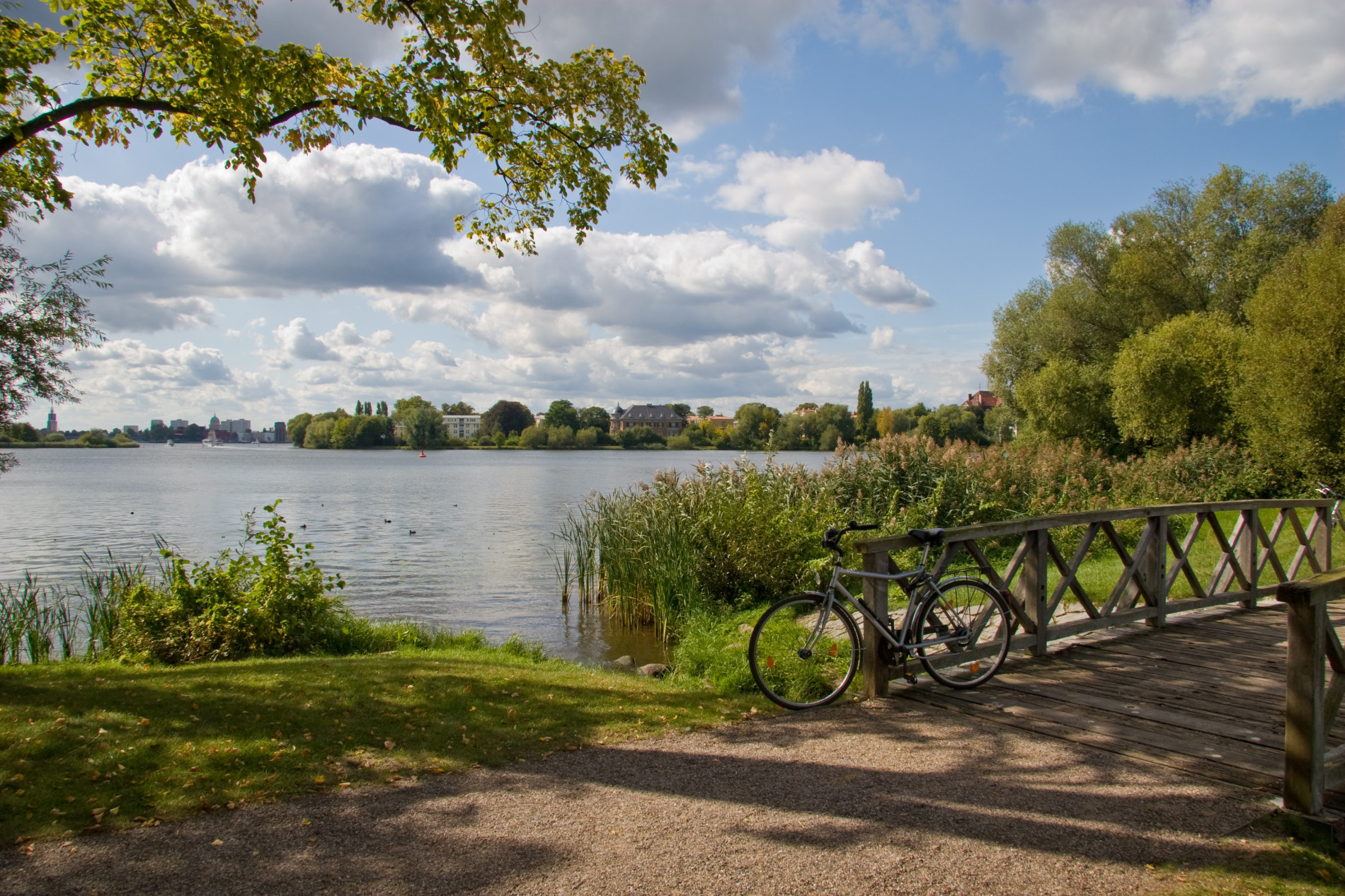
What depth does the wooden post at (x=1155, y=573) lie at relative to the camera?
7.96 meters

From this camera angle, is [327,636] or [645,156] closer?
[645,156]

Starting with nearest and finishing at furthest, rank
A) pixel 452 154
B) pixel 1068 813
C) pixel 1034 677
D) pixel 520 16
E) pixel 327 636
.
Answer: pixel 1068 813
pixel 1034 677
pixel 520 16
pixel 452 154
pixel 327 636

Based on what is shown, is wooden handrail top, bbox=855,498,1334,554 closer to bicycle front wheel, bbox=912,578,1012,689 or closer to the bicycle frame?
the bicycle frame

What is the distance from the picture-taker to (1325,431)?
21766 millimetres

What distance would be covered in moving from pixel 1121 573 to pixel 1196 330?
23.7 meters

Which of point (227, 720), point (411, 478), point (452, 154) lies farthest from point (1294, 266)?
point (411, 478)

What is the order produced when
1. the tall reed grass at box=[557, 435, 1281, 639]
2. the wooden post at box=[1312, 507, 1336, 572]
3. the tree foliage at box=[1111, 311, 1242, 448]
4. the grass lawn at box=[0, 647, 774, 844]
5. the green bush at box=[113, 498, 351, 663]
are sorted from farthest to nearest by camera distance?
the tree foliage at box=[1111, 311, 1242, 448] → the tall reed grass at box=[557, 435, 1281, 639] → the wooden post at box=[1312, 507, 1336, 572] → the green bush at box=[113, 498, 351, 663] → the grass lawn at box=[0, 647, 774, 844]

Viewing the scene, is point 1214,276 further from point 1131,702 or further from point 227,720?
point 227,720

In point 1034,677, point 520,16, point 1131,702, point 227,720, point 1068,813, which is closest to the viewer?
point 1068,813

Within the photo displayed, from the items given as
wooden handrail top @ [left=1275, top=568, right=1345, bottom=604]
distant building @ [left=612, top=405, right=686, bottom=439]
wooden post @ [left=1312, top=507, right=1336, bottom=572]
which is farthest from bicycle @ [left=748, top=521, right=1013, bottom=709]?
distant building @ [left=612, top=405, right=686, bottom=439]

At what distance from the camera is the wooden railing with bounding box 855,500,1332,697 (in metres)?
6.06

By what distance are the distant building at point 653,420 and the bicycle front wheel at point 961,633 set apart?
161 metres

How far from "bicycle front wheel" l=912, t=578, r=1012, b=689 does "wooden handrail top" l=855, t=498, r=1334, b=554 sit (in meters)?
0.39

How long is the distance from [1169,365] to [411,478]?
4781cm
